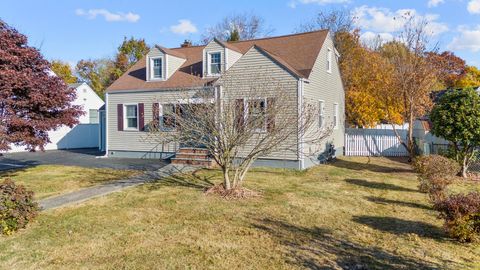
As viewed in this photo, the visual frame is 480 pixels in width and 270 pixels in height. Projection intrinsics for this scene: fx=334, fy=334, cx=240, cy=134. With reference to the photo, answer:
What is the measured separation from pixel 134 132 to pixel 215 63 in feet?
19.8

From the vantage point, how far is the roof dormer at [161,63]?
18.5m

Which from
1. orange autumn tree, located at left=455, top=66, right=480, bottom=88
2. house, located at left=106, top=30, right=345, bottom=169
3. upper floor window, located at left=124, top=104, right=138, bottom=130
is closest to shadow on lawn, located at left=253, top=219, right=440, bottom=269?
house, located at left=106, top=30, right=345, bottom=169

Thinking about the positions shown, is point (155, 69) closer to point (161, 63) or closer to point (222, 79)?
point (161, 63)

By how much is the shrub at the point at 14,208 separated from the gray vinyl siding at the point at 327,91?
10344 millimetres

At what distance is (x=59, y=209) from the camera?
8375 millimetres

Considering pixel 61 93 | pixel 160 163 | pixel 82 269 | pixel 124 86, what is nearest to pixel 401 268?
pixel 82 269

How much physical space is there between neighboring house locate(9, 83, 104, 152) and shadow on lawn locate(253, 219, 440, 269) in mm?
23936

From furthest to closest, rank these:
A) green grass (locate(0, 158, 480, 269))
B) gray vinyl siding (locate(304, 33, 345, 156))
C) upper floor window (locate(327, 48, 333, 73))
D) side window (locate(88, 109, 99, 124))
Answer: side window (locate(88, 109, 99, 124))
upper floor window (locate(327, 48, 333, 73))
gray vinyl siding (locate(304, 33, 345, 156))
green grass (locate(0, 158, 480, 269))

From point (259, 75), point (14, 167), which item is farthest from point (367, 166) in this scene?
point (14, 167)

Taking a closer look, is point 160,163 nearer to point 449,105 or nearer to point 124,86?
point 124,86

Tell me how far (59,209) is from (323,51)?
14.0 m

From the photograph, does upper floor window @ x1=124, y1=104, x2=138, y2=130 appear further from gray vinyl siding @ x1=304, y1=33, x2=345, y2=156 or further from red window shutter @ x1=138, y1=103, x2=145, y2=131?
gray vinyl siding @ x1=304, y1=33, x2=345, y2=156

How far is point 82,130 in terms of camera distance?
2797 centimetres

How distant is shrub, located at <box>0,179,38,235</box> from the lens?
6.71 m
